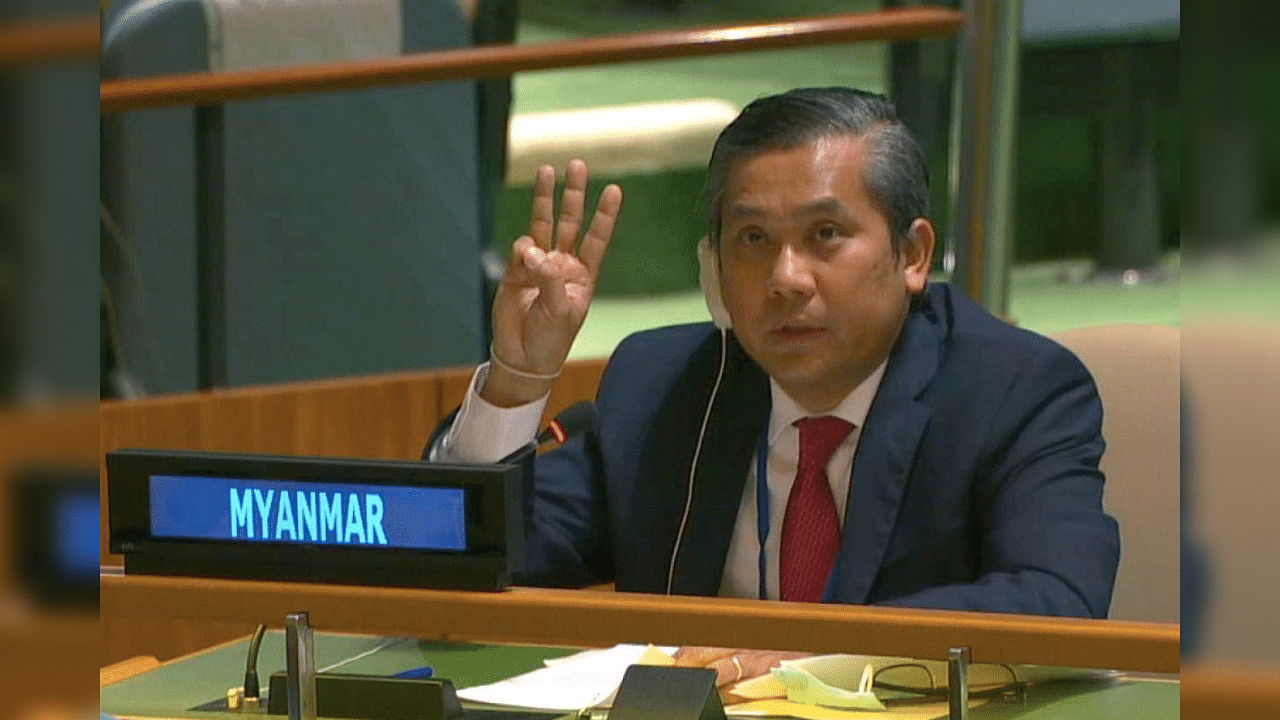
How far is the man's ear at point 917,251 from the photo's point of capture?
5.06ft

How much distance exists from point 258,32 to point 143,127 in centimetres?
23

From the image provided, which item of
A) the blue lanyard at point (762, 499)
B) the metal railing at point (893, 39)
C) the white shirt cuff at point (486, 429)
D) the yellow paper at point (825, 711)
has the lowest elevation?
the yellow paper at point (825, 711)

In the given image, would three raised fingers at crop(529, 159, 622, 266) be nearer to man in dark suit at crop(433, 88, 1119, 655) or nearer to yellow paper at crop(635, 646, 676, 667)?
man in dark suit at crop(433, 88, 1119, 655)

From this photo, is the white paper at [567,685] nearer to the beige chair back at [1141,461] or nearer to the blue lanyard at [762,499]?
the blue lanyard at [762,499]

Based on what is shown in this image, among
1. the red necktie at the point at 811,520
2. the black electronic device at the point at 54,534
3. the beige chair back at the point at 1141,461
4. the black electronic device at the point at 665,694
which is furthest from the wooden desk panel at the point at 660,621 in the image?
the beige chair back at the point at 1141,461

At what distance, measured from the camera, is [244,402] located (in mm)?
2078

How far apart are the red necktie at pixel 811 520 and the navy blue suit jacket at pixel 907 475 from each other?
0.10 feet

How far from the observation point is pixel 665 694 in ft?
3.31

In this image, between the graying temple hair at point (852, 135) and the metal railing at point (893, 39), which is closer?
the graying temple hair at point (852, 135)

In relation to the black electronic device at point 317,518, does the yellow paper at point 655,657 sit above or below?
below

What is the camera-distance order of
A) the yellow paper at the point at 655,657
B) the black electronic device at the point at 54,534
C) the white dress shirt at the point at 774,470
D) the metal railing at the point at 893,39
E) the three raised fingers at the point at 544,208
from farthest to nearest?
the metal railing at the point at 893,39 < the white dress shirt at the point at 774,470 < the three raised fingers at the point at 544,208 < the yellow paper at the point at 655,657 < the black electronic device at the point at 54,534

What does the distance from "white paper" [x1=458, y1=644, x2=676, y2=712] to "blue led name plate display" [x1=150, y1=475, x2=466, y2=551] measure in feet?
1.00

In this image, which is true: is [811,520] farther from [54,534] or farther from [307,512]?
[54,534]

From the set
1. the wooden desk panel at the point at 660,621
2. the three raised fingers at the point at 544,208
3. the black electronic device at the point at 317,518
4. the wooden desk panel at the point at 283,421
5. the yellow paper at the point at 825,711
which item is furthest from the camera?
the wooden desk panel at the point at 283,421
